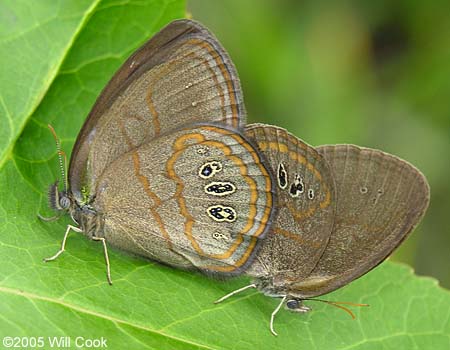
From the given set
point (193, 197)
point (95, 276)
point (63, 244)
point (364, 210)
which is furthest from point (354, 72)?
point (95, 276)

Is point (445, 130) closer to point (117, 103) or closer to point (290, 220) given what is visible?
point (290, 220)

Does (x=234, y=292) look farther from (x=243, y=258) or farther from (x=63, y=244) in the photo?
(x=63, y=244)

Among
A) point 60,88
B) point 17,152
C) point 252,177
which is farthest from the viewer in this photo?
point 252,177

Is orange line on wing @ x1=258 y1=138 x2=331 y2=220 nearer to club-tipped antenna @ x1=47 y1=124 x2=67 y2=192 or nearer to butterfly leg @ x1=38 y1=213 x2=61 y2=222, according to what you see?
club-tipped antenna @ x1=47 y1=124 x2=67 y2=192

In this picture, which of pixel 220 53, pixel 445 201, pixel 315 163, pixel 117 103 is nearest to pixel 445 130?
pixel 445 201

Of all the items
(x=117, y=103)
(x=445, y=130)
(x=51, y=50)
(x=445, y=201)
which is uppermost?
(x=51, y=50)

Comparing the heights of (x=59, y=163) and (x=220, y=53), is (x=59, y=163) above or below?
below

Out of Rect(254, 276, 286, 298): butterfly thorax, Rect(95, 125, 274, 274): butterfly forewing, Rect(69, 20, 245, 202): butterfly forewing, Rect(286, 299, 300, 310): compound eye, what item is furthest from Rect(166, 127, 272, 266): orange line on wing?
Rect(286, 299, 300, 310): compound eye
